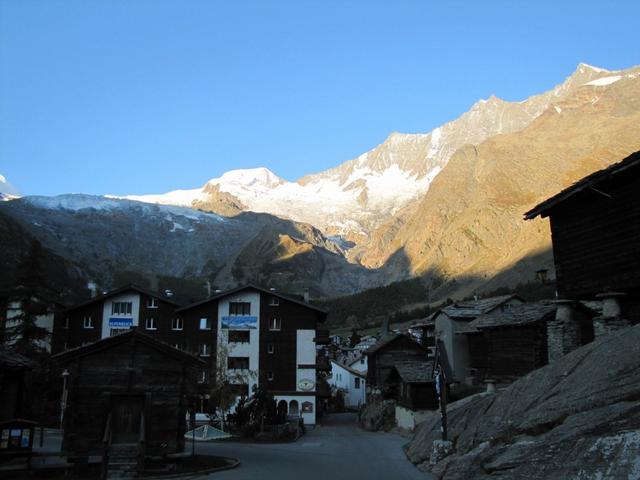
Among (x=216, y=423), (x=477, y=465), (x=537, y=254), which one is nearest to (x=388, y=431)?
(x=216, y=423)

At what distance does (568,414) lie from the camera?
1358cm

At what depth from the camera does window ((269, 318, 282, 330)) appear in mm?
56625

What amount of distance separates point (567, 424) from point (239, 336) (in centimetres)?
4597

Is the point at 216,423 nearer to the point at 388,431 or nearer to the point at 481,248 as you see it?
the point at 388,431

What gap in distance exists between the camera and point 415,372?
4662cm

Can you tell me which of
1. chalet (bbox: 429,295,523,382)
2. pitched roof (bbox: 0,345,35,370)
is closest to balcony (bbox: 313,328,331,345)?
chalet (bbox: 429,295,523,382)

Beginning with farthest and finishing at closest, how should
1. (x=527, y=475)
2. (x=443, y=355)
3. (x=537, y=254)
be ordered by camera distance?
(x=537, y=254) → (x=443, y=355) → (x=527, y=475)

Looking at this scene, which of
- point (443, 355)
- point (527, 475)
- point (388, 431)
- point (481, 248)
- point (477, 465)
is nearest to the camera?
point (527, 475)

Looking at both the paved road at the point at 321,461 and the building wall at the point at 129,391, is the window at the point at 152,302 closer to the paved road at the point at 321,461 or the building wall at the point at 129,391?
the paved road at the point at 321,461

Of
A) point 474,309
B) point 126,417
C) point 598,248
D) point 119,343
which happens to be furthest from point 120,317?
point 598,248

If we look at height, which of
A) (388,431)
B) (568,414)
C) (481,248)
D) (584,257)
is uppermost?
(481,248)

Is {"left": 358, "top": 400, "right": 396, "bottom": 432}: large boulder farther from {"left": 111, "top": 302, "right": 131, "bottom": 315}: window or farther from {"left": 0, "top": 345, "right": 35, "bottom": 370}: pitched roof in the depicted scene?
{"left": 0, "top": 345, "right": 35, "bottom": 370}: pitched roof

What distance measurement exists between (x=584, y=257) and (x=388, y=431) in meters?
31.8

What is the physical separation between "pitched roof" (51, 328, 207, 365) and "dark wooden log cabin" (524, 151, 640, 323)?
1642 centimetres
